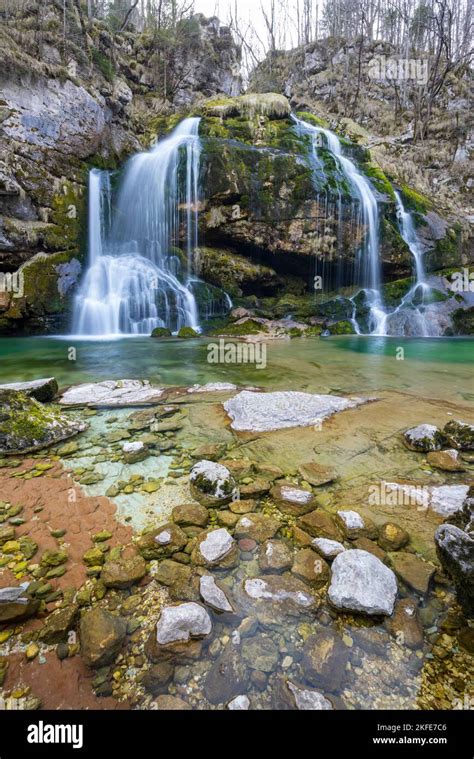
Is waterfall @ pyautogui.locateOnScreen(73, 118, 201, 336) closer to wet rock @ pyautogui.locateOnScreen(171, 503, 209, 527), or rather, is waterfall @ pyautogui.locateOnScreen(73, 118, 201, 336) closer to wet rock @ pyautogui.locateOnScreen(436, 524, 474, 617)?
wet rock @ pyautogui.locateOnScreen(171, 503, 209, 527)

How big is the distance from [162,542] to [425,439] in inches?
101

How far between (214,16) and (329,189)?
2848cm

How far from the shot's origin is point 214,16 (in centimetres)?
3009

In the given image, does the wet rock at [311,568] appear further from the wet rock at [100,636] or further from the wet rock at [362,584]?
the wet rock at [100,636]

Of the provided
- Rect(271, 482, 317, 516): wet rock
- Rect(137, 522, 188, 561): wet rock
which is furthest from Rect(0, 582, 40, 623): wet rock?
Rect(271, 482, 317, 516): wet rock

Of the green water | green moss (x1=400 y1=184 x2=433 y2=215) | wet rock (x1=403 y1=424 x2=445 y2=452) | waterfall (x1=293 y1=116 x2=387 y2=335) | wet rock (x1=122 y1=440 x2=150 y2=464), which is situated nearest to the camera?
wet rock (x1=122 y1=440 x2=150 y2=464)

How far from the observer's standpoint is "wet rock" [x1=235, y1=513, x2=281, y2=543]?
2164 mm

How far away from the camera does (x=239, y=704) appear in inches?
50.4

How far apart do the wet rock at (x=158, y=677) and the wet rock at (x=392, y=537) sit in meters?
1.34

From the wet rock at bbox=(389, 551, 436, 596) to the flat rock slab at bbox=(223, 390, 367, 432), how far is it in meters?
1.94

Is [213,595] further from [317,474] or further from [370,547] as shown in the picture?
[317,474]

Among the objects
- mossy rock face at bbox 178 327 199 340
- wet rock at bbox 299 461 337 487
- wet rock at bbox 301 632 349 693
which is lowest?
wet rock at bbox 301 632 349 693

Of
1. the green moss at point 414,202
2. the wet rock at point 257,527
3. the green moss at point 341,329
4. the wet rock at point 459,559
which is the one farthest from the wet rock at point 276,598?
the green moss at point 414,202
